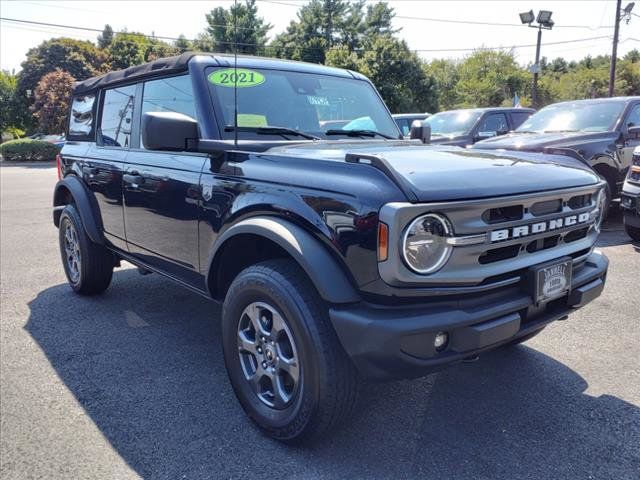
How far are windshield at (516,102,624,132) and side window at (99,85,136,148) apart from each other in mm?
6488

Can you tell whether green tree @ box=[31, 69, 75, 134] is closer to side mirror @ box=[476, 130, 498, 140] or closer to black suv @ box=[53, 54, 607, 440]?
side mirror @ box=[476, 130, 498, 140]

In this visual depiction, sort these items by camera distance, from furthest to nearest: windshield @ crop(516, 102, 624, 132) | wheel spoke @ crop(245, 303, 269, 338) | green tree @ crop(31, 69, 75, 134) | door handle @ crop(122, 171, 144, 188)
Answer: green tree @ crop(31, 69, 75, 134)
windshield @ crop(516, 102, 624, 132)
door handle @ crop(122, 171, 144, 188)
wheel spoke @ crop(245, 303, 269, 338)

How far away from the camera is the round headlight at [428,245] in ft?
7.06

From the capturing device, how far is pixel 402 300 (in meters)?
2.19

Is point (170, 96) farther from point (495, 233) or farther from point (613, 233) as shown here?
point (613, 233)

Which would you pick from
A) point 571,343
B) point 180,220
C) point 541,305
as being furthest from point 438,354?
point 571,343

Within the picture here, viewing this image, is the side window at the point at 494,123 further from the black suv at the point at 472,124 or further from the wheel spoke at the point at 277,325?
the wheel spoke at the point at 277,325

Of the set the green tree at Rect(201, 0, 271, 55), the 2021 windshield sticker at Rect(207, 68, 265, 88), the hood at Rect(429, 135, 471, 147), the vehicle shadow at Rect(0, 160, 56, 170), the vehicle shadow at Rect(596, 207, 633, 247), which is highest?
the green tree at Rect(201, 0, 271, 55)

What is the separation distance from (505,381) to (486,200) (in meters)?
1.50

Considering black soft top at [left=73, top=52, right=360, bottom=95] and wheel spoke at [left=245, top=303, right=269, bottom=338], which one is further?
black soft top at [left=73, top=52, right=360, bottom=95]

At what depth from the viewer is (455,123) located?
11156 mm

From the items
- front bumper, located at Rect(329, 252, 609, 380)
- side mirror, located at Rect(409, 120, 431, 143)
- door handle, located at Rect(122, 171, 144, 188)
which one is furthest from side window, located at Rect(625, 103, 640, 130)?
door handle, located at Rect(122, 171, 144, 188)

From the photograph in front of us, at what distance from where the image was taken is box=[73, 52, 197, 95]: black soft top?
3.47 m

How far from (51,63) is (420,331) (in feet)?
135
